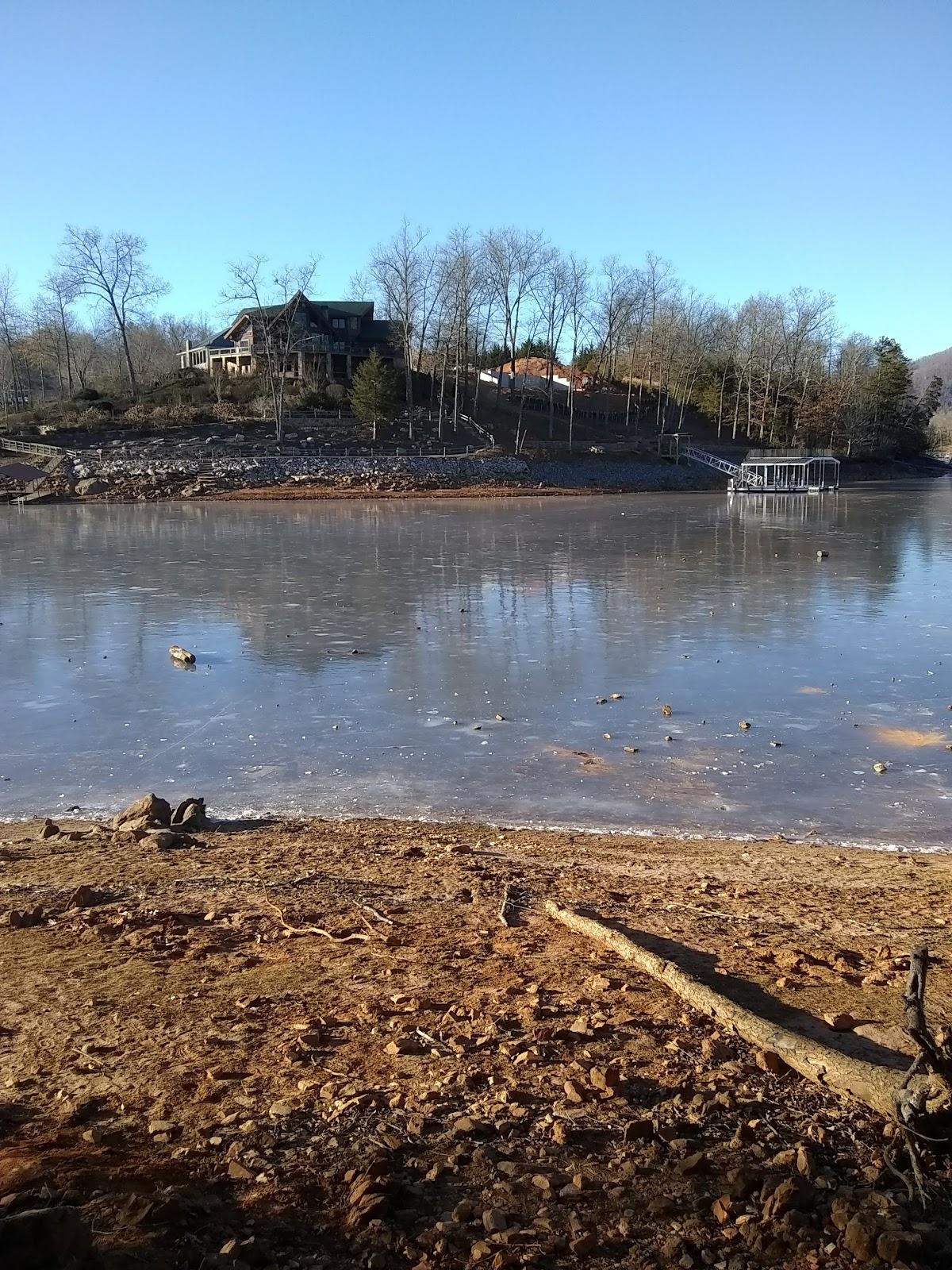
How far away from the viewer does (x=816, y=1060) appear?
3.90 m

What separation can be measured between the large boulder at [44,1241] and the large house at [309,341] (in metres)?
73.3

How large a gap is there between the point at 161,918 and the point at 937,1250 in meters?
4.41

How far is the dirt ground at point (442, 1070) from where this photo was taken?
2986 millimetres

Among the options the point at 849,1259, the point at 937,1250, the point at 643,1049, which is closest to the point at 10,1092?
the point at 643,1049

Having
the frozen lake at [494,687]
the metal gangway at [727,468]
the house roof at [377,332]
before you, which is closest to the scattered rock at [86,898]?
the frozen lake at [494,687]

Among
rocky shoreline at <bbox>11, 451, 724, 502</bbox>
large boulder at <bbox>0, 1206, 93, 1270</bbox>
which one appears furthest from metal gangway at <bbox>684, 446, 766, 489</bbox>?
large boulder at <bbox>0, 1206, 93, 1270</bbox>

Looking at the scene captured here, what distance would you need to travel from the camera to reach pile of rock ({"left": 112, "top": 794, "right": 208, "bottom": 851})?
7.82m

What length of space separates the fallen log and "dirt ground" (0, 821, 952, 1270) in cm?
8

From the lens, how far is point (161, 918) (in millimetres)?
5871

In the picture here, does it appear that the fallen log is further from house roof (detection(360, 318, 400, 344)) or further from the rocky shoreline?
house roof (detection(360, 318, 400, 344))

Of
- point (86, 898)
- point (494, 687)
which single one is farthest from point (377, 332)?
point (86, 898)

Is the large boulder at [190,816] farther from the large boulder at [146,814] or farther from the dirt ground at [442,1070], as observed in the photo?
the dirt ground at [442,1070]

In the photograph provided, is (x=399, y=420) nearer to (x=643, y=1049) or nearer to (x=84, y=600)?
(x=84, y=600)

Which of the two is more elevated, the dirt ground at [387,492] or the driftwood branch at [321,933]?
the dirt ground at [387,492]
